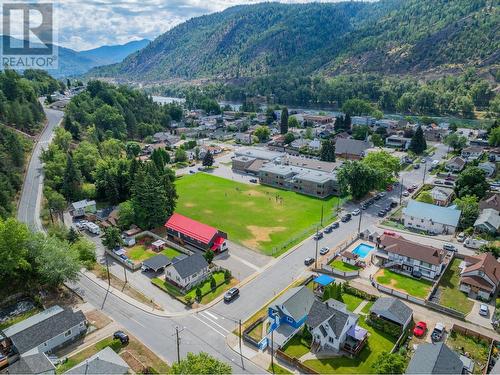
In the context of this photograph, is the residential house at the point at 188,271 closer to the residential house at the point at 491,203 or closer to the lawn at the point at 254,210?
the lawn at the point at 254,210

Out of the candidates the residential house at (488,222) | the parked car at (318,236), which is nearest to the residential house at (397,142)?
the residential house at (488,222)

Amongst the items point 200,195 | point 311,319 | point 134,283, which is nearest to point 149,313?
point 134,283

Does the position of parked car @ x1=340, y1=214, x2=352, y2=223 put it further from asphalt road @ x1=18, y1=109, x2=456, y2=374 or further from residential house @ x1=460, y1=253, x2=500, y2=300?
residential house @ x1=460, y1=253, x2=500, y2=300

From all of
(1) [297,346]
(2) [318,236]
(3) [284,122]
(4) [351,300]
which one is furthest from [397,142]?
(1) [297,346]

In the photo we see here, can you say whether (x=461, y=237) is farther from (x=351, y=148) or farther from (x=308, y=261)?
(x=351, y=148)

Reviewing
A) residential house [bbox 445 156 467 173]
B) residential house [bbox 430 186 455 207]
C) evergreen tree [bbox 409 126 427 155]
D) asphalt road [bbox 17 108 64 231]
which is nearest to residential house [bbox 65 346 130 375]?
asphalt road [bbox 17 108 64 231]

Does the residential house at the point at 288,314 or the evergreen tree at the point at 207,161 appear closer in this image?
the residential house at the point at 288,314
